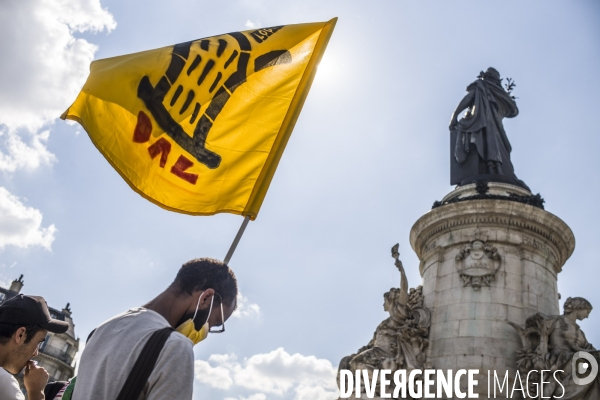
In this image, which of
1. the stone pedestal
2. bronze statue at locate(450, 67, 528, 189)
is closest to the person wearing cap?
the stone pedestal

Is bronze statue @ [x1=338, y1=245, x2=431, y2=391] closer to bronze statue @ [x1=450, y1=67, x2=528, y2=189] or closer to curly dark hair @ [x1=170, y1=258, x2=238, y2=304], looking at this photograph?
bronze statue @ [x1=450, y1=67, x2=528, y2=189]

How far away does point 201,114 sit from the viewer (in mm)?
5516

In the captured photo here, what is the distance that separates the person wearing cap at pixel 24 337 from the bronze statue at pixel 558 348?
9.48 metres

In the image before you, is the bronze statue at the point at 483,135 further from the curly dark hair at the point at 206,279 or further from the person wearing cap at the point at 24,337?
the person wearing cap at the point at 24,337

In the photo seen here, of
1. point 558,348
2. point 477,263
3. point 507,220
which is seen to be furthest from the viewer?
point 507,220

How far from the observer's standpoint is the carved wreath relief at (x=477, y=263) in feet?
41.5

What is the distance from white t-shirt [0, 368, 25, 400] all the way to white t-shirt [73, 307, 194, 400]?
2.38ft

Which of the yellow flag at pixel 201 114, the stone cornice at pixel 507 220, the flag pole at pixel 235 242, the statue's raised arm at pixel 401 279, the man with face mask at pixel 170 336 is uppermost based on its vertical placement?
the stone cornice at pixel 507 220

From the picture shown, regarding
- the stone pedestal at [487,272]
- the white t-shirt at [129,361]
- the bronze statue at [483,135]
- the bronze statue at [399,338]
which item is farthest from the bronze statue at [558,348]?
the white t-shirt at [129,361]

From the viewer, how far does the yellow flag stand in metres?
5.07

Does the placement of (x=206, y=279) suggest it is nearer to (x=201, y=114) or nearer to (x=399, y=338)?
(x=201, y=114)

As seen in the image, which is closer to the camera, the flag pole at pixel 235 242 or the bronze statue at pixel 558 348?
the flag pole at pixel 235 242

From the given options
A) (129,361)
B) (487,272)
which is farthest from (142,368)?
(487,272)

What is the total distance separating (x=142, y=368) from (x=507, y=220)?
12267mm
